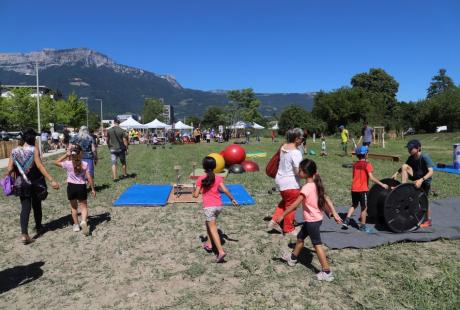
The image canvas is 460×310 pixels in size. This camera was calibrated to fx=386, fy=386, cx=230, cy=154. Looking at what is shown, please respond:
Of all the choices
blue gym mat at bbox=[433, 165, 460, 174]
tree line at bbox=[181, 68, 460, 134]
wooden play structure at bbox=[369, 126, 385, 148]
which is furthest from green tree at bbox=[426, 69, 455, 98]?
blue gym mat at bbox=[433, 165, 460, 174]

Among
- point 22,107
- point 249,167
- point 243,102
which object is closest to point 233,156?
point 249,167

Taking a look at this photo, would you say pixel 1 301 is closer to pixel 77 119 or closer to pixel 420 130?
pixel 420 130

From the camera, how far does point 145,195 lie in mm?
10305

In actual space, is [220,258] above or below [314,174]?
below

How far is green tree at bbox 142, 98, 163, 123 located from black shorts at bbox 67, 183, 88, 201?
413 feet

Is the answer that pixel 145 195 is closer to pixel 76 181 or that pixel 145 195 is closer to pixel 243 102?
pixel 76 181

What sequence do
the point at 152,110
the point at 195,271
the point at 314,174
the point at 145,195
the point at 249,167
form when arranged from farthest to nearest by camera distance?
the point at 152,110
the point at 249,167
the point at 145,195
the point at 195,271
the point at 314,174

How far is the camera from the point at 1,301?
458cm

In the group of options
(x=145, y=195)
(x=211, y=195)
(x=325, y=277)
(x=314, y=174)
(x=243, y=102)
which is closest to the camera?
(x=325, y=277)

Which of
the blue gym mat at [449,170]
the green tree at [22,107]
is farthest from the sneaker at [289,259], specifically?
the green tree at [22,107]

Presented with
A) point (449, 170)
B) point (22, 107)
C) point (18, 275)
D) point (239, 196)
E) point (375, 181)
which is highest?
point (22, 107)

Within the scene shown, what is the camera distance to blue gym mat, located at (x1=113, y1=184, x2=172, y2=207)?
9344 millimetres

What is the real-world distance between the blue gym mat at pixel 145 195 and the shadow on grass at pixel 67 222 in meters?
0.99

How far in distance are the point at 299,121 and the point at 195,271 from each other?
69571 mm
